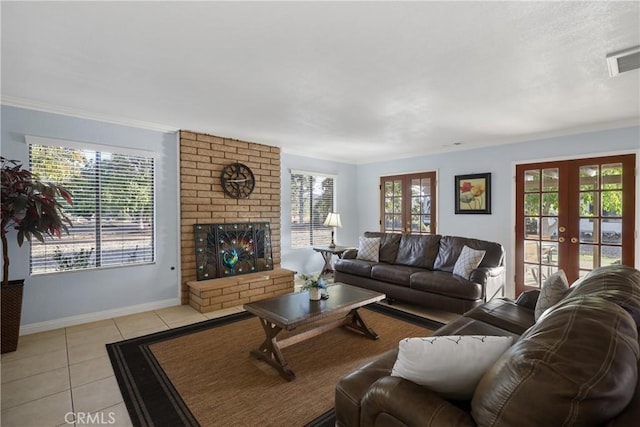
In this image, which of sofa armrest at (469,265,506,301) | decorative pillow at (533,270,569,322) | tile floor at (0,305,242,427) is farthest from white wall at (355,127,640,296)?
tile floor at (0,305,242,427)

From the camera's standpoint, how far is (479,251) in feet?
12.0

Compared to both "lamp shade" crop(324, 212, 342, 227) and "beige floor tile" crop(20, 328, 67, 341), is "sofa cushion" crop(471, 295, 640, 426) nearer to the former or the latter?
"beige floor tile" crop(20, 328, 67, 341)

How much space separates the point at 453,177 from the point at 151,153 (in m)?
4.67

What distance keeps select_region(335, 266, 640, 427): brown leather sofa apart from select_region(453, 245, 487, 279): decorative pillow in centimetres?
229

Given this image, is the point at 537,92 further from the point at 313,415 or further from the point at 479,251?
the point at 313,415

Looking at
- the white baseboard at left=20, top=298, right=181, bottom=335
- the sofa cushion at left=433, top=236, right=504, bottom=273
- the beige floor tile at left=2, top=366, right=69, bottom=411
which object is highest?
the sofa cushion at left=433, top=236, right=504, bottom=273

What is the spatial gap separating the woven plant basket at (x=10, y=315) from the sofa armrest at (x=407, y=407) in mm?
3253

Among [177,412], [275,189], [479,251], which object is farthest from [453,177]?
[177,412]

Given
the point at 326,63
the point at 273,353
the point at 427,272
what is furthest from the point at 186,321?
the point at 326,63

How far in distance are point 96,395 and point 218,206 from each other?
2722mm

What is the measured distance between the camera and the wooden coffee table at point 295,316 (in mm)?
2373

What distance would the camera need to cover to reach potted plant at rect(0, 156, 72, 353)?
264cm

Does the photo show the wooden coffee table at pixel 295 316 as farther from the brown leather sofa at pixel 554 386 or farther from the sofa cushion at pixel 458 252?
the sofa cushion at pixel 458 252

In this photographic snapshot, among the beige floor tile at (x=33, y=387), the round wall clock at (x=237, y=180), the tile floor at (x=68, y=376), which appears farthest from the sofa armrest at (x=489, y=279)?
the beige floor tile at (x=33, y=387)
